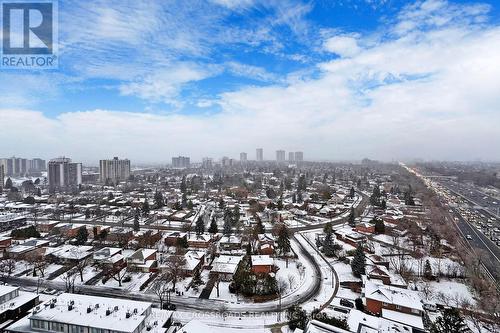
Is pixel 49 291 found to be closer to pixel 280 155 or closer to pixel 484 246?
pixel 484 246

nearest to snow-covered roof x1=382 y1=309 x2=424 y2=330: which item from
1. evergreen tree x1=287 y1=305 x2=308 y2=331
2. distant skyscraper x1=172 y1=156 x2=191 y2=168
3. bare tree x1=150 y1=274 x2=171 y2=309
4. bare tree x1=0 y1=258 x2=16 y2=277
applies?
evergreen tree x1=287 y1=305 x2=308 y2=331

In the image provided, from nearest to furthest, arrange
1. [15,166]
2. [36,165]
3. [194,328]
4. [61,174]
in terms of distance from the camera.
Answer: [194,328]
[61,174]
[15,166]
[36,165]

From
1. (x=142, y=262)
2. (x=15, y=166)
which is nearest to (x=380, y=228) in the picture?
(x=142, y=262)

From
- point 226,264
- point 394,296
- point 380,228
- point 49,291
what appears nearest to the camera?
point 394,296

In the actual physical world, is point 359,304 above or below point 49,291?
below

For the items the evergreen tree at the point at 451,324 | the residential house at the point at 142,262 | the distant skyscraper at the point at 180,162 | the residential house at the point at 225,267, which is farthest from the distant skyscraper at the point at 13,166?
the evergreen tree at the point at 451,324

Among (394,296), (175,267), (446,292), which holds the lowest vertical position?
(446,292)

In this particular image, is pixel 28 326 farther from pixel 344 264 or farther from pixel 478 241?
pixel 478 241

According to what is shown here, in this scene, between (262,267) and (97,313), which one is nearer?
(97,313)
